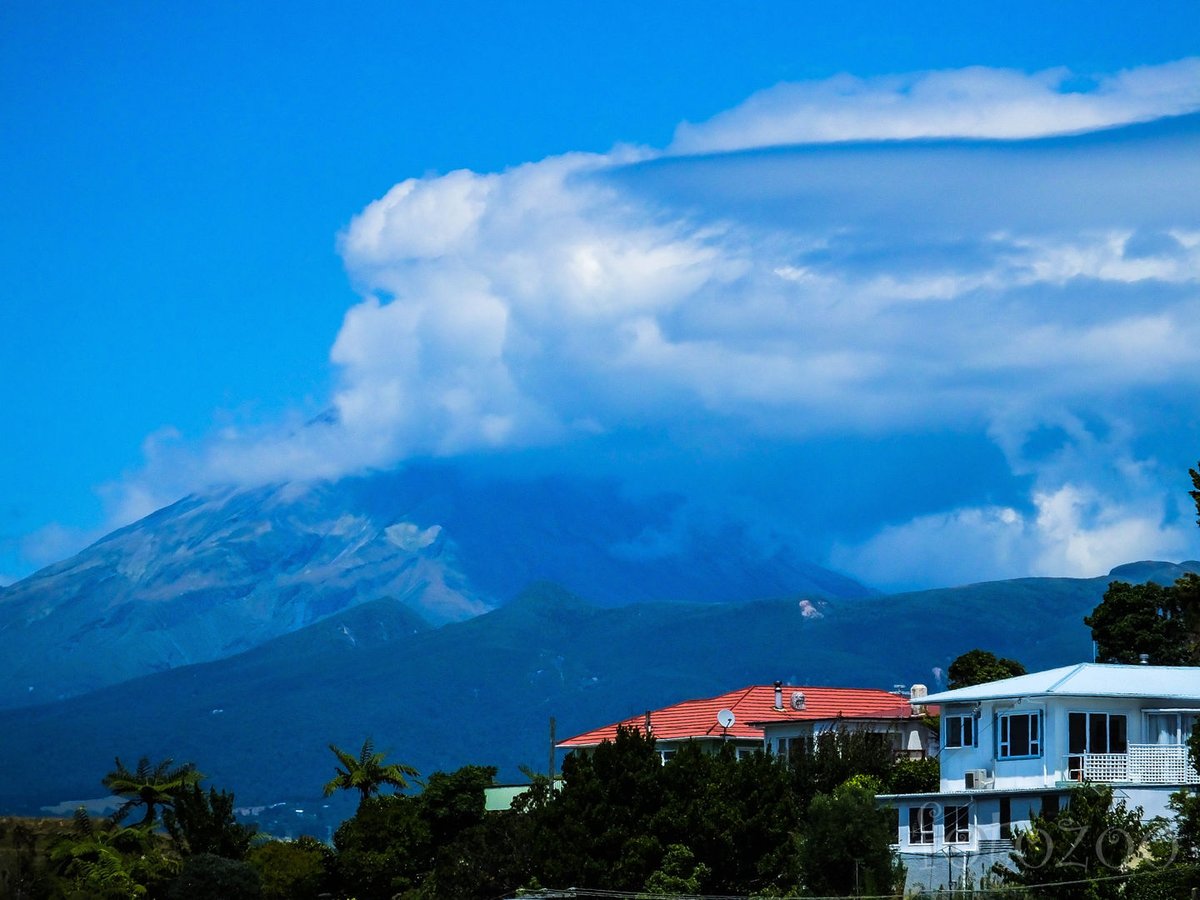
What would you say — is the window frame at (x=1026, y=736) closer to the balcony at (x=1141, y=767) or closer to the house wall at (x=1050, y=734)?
the house wall at (x=1050, y=734)

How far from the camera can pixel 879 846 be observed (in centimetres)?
6334

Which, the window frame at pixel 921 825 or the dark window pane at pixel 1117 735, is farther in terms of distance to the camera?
the window frame at pixel 921 825

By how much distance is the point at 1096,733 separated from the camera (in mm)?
65375

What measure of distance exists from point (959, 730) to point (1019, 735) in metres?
4.18

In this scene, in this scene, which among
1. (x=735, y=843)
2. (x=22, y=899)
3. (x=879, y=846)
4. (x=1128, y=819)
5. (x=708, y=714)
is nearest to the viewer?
(x=1128, y=819)

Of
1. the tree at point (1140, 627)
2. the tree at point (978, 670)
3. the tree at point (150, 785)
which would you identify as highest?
the tree at point (1140, 627)

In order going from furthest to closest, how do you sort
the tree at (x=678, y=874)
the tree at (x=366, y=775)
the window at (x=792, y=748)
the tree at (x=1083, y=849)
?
the tree at (x=366, y=775), the window at (x=792, y=748), the tree at (x=678, y=874), the tree at (x=1083, y=849)

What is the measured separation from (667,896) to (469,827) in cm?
2077

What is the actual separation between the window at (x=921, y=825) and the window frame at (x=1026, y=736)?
3.18m

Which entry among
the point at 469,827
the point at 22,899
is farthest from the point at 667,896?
the point at 22,899

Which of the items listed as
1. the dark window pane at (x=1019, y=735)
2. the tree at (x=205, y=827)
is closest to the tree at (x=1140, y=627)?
the dark window pane at (x=1019, y=735)

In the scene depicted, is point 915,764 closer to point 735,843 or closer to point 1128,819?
point 735,843

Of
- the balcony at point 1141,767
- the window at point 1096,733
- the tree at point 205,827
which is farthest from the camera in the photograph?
the tree at point 205,827

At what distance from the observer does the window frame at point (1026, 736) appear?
6606 centimetres
